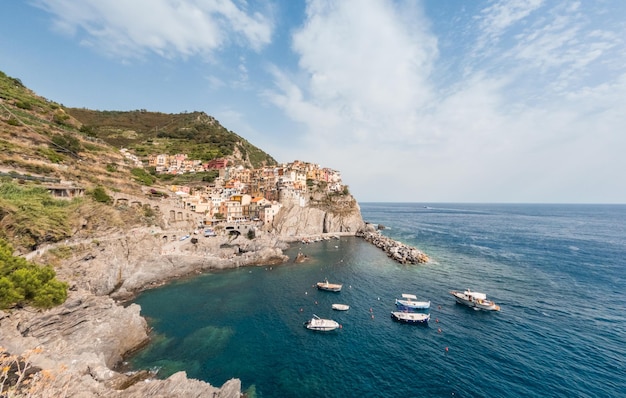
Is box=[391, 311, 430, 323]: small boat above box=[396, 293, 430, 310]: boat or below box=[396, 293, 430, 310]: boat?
below

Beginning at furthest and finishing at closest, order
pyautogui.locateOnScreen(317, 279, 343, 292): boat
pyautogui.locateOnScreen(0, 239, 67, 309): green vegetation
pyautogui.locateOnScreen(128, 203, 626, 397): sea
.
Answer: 1. pyautogui.locateOnScreen(317, 279, 343, 292): boat
2. pyautogui.locateOnScreen(128, 203, 626, 397): sea
3. pyautogui.locateOnScreen(0, 239, 67, 309): green vegetation

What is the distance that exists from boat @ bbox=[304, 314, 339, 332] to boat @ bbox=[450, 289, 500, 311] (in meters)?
20.4

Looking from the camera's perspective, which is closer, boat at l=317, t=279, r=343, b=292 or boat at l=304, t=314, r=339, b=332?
boat at l=304, t=314, r=339, b=332

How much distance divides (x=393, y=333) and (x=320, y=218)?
58.8m

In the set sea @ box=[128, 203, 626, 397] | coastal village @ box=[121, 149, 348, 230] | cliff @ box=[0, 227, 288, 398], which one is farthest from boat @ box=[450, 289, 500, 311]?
coastal village @ box=[121, 149, 348, 230]

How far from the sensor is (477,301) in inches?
1406

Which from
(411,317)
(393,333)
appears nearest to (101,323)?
(393,333)

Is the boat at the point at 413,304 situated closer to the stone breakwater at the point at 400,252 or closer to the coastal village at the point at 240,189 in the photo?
the stone breakwater at the point at 400,252

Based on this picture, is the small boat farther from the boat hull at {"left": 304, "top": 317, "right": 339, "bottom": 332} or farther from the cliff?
the cliff

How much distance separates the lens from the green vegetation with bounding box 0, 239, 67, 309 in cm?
1914

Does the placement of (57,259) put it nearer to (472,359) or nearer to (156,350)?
(156,350)

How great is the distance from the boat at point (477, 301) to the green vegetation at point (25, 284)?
159ft

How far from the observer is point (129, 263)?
4056 cm

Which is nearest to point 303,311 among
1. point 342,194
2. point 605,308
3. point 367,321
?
point 367,321
